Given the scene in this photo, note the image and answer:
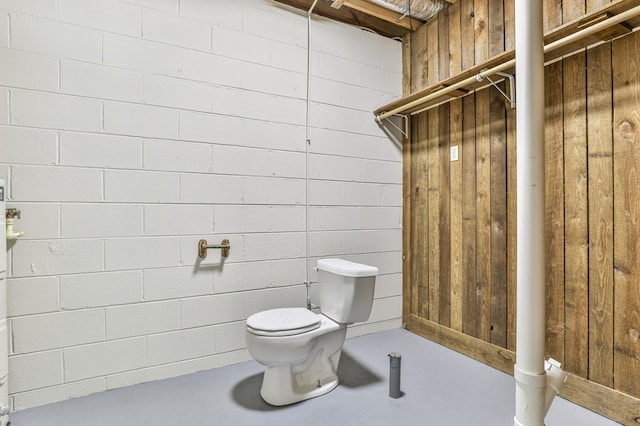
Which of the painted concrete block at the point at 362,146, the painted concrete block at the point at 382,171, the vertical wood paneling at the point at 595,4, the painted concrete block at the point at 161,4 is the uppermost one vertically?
the painted concrete block at the point at 161,4

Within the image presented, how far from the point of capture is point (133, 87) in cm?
201

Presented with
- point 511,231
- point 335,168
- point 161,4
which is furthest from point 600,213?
point 161,4

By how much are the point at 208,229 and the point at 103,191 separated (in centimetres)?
61

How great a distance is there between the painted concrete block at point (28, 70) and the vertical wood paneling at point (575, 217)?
2694 mm

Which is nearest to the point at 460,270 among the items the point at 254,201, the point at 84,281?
the point at 254,201

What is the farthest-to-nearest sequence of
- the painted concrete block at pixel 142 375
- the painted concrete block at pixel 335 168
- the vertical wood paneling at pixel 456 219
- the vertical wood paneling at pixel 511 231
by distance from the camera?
1. the painted concrete block at pixel 335 168
2. the vertical wood paneling at pixel 456 219
3. the vertical wood paneling at pixel 511 231
4. the painted concrete block at pixel 142 375

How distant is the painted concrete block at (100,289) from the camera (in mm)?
1876

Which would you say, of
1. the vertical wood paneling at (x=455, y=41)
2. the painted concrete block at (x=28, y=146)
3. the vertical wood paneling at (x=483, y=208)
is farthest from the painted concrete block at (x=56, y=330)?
the vertical wood paneling at (x=455, y=41)

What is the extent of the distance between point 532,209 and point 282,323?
4.24 feet

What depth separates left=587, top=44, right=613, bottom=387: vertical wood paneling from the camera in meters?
1.68

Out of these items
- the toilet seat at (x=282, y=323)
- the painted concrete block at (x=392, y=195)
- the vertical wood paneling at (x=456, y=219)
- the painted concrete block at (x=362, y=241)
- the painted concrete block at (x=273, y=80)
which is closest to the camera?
the toilet seat at (x=282, y=323)

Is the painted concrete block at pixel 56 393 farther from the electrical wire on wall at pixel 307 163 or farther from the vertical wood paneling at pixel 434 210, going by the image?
the vertical wood paneling at pixel 434 210

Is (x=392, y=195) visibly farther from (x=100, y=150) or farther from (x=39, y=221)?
(x=39, y=221)

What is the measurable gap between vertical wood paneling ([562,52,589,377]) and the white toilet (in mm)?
1021
